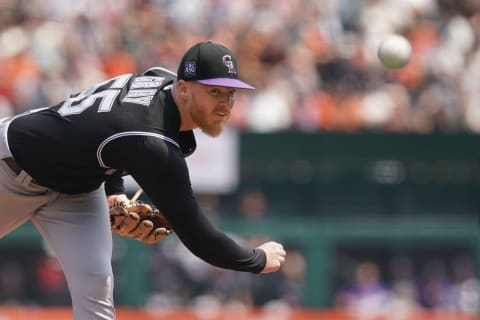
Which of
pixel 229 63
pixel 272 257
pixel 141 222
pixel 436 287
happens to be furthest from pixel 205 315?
pixel 229 63

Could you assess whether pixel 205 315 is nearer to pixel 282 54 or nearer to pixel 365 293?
pixel 365 293

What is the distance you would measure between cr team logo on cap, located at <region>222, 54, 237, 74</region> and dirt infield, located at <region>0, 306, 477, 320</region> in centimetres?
695

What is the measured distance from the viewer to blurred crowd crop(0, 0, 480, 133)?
13508 millimetres

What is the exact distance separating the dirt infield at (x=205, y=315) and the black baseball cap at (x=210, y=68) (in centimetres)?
698

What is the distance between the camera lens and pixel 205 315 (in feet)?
40.7

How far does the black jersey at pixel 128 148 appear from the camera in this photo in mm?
5555

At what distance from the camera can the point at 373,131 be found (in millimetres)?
13398

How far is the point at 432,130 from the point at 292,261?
8.00ft

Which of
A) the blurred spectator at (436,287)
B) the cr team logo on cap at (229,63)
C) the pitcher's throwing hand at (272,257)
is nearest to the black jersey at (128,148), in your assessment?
the pitcher's throwing hand at (272,257)

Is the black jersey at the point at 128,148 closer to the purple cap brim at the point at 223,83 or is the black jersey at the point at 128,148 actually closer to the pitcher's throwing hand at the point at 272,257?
the pitcher's throwing hand at the point at 272,257

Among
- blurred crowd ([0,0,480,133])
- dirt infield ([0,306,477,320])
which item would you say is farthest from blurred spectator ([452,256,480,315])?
blurred crowd ([0,0,480,133])

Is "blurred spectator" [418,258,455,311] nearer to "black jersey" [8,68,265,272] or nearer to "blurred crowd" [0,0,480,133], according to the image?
"blurred crowd" [0,0,480,133]

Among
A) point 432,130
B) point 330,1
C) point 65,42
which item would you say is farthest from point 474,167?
point 65,42

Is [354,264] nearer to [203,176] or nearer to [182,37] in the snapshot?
[203,176]
